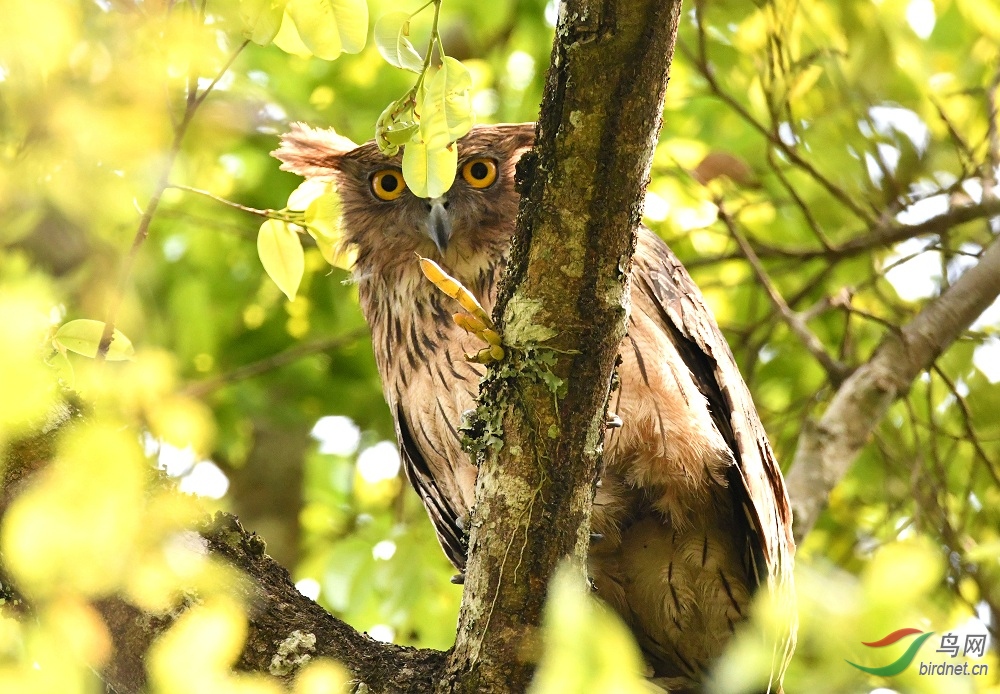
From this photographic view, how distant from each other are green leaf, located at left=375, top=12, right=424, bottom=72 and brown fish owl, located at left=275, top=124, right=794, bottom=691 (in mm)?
1188

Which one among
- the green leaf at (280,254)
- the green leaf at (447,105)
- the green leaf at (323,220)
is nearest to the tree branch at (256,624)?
the green leaf at (280,254)

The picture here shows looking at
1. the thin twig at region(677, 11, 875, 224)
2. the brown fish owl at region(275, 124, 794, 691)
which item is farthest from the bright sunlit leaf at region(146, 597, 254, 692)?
the thin twig at region(677, 11, 875, 224)

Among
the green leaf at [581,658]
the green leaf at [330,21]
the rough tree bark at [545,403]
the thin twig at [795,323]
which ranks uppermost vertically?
the thin twig at [795,323]

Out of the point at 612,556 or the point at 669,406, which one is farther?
the point at 612,556

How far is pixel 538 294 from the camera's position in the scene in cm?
183

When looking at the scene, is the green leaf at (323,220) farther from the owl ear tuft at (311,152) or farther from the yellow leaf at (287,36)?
the owl ear tuft at (311,152)

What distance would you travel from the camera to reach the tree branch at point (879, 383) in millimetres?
3363

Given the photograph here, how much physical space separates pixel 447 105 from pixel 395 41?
0.16 meters

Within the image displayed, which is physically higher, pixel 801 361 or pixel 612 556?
pixel 801 361

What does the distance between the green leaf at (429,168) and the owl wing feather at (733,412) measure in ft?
3.89

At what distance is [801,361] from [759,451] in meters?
1.60

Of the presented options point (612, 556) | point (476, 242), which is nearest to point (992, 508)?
point (612, 556)

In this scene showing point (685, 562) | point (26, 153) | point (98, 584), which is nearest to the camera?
point (98, 584)

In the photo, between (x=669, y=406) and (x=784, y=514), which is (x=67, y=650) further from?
(x=784, y=514)
